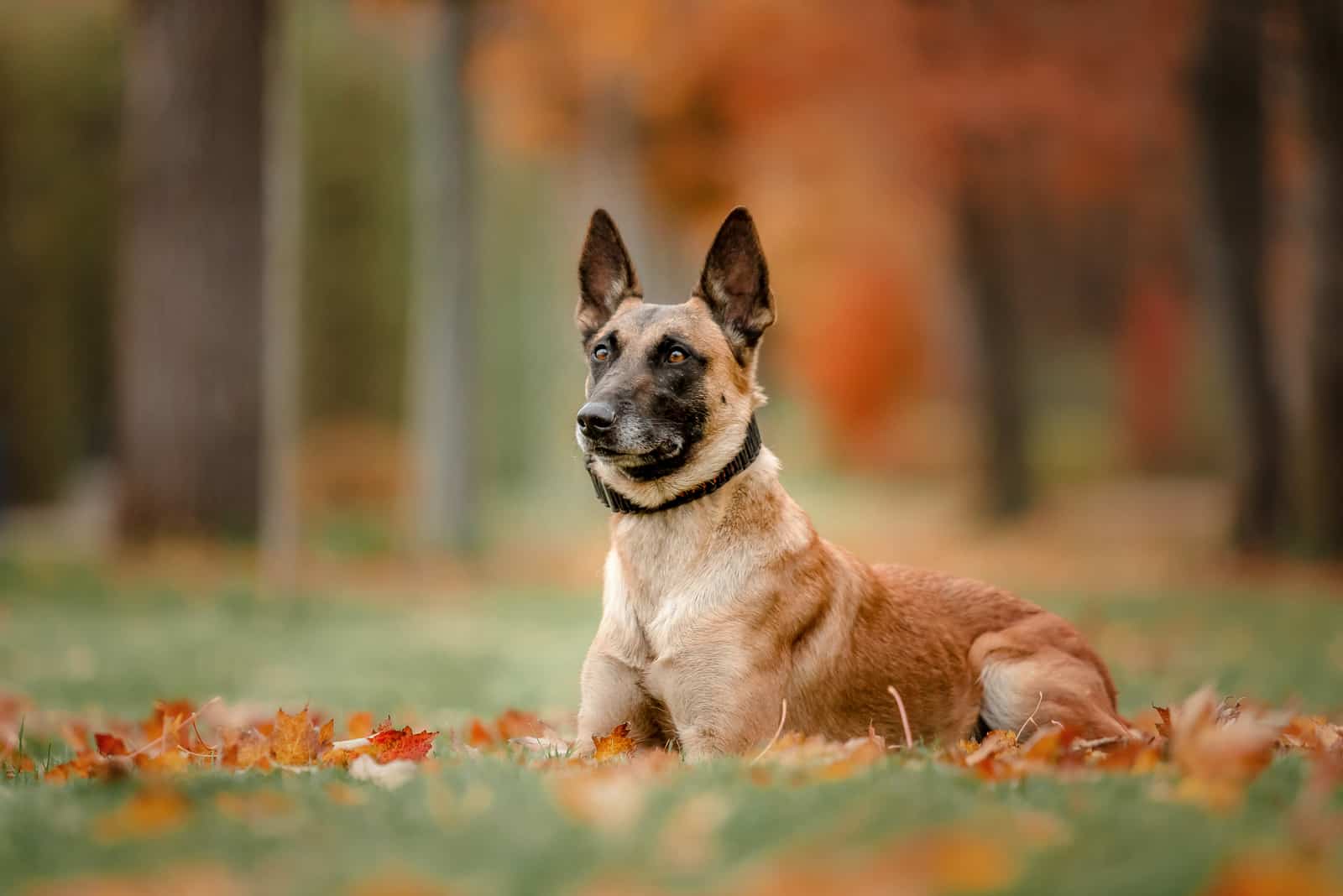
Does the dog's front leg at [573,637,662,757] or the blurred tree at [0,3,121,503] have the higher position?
the blurred tree at [0,3,121,503]

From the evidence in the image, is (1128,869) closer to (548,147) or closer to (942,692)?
(942,692)

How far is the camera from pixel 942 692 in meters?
4.68

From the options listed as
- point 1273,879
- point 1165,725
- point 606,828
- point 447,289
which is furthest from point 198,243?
point 1273,879

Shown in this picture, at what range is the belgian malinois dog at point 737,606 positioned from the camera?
429 cm

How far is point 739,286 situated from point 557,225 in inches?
962

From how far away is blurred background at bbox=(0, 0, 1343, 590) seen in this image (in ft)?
42.0

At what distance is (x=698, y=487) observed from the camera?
457cm

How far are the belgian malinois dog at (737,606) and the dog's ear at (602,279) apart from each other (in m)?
0.17

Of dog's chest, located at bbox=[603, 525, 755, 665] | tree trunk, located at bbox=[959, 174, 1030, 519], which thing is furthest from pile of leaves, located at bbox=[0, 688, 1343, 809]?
tree trunk, located at bbox=[959, 174, 1030, 519]

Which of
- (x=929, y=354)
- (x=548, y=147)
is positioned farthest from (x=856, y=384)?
(x=548, y=147)

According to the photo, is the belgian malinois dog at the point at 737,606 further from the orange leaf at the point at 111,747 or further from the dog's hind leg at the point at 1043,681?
the orange leaf at the point at 111,747

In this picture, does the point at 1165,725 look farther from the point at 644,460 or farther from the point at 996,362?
the point at 996,362

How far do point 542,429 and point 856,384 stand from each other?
1105cm

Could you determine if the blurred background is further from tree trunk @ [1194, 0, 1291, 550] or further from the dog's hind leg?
the dog's hind leg
